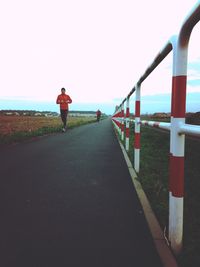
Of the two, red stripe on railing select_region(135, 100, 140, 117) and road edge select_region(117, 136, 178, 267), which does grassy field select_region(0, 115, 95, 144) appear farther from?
road edge select_region(117, 136, 178, 267)

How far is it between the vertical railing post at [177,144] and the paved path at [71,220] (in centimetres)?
22

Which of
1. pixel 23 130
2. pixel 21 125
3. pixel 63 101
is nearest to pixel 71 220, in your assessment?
pixel 23 130

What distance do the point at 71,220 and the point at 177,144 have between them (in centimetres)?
113

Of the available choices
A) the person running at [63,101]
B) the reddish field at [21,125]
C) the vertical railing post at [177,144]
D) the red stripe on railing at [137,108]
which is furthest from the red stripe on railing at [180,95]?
the person running at [63,101]

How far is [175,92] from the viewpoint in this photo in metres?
2.28

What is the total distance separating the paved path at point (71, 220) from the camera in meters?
2.07

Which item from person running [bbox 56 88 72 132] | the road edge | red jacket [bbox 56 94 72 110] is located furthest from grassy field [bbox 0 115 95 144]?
the road edge

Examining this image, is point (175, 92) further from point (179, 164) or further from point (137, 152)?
point (137, 152)

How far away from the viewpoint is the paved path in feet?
6.79

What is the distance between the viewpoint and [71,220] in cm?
271

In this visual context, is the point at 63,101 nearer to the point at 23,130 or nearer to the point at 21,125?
the point at 23,130

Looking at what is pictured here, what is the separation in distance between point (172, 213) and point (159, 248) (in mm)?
266

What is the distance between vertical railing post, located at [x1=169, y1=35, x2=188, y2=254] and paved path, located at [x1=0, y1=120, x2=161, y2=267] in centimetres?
22

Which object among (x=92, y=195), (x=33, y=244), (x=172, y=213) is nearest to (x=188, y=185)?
(x=92, y=195)
